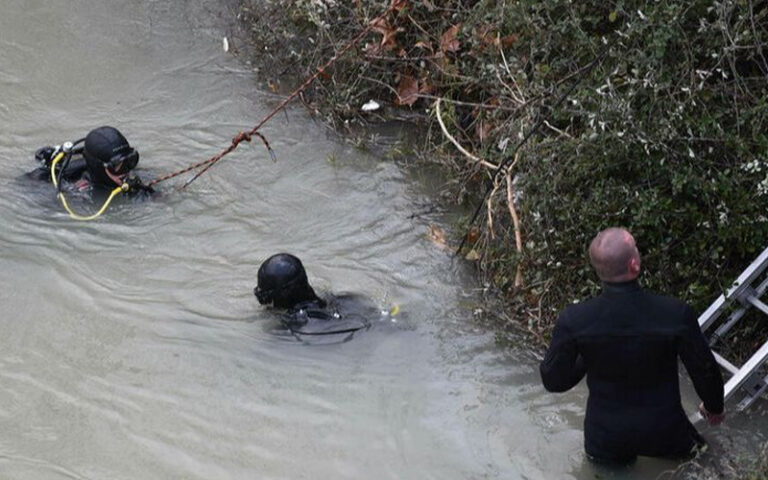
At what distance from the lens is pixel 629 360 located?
455 centimetres

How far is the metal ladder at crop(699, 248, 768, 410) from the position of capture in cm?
530

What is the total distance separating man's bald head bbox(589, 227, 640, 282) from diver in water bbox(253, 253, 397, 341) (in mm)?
2477

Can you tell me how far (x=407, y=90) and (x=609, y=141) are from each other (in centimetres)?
291

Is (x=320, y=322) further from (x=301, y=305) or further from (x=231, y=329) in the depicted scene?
(x=231, y=329)

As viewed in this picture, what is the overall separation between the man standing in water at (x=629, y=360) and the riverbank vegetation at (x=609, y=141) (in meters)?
1.27

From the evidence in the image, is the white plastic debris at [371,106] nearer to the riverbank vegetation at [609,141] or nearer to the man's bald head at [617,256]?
the riverbank vegetation at [609,141]

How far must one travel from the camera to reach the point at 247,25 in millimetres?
10305

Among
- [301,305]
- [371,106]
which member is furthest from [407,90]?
[301,305]

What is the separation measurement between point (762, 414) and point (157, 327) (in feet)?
12.6

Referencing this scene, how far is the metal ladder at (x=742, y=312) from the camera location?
17.4 ft

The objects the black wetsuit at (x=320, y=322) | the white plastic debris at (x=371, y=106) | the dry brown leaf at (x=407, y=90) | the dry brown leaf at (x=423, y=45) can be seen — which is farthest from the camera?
the white plastic debris at (x=371, y=106)

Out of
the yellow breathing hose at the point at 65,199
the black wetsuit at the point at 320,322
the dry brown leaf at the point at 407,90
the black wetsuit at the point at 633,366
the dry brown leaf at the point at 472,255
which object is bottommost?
the yellow breathing hose at the point at 65,199

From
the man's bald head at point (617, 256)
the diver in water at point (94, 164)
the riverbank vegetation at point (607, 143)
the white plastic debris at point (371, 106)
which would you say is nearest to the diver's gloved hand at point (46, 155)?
the diver in water at point (94, 164)

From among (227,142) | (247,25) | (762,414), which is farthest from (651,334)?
A: (247,25)
